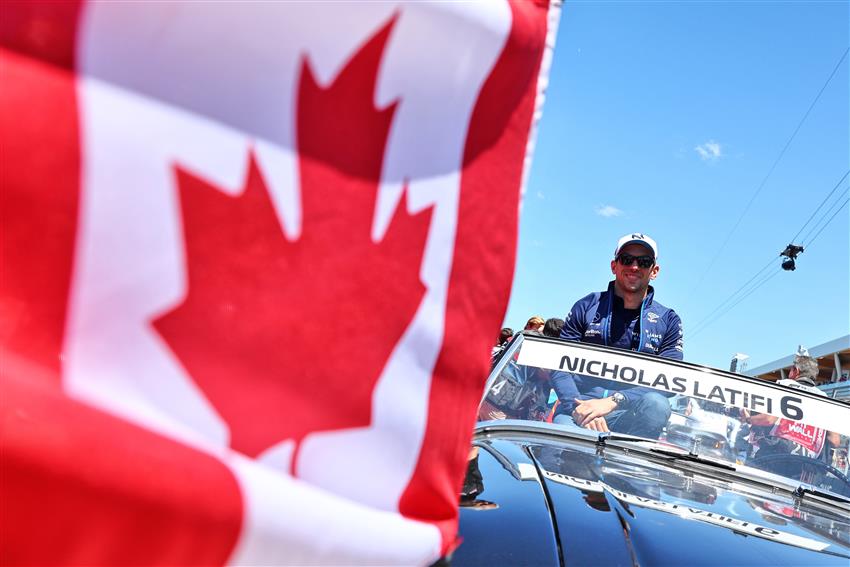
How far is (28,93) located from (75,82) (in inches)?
2.1

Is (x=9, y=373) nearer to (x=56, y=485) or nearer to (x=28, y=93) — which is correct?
(x=56, y=485)

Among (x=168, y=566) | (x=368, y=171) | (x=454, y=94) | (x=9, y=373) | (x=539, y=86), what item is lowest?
(x=168, y=566)

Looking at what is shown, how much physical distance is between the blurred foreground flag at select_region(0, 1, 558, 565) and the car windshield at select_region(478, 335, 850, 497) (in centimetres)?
155

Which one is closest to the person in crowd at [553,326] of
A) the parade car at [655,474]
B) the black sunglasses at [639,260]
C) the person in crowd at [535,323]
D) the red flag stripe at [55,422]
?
the person in crowd at [535,323]

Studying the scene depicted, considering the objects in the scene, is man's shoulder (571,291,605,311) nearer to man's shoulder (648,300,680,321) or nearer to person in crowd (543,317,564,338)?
man's shoulder (648,300,680,321)

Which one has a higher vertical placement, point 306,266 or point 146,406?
point 306,266

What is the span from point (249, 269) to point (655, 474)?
170cm

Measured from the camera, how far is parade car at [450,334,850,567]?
5.10ft

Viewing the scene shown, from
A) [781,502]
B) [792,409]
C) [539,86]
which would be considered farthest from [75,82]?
[792,409]

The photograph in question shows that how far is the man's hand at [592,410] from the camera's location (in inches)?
106

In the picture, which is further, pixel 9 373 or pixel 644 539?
pixel 644 539

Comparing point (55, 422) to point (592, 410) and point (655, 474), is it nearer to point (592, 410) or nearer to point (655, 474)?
point (655, 474)

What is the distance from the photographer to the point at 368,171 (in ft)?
3.62

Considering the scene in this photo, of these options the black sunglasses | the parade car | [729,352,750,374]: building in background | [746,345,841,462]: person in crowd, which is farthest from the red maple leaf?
[729,352,750,374]: building in background
